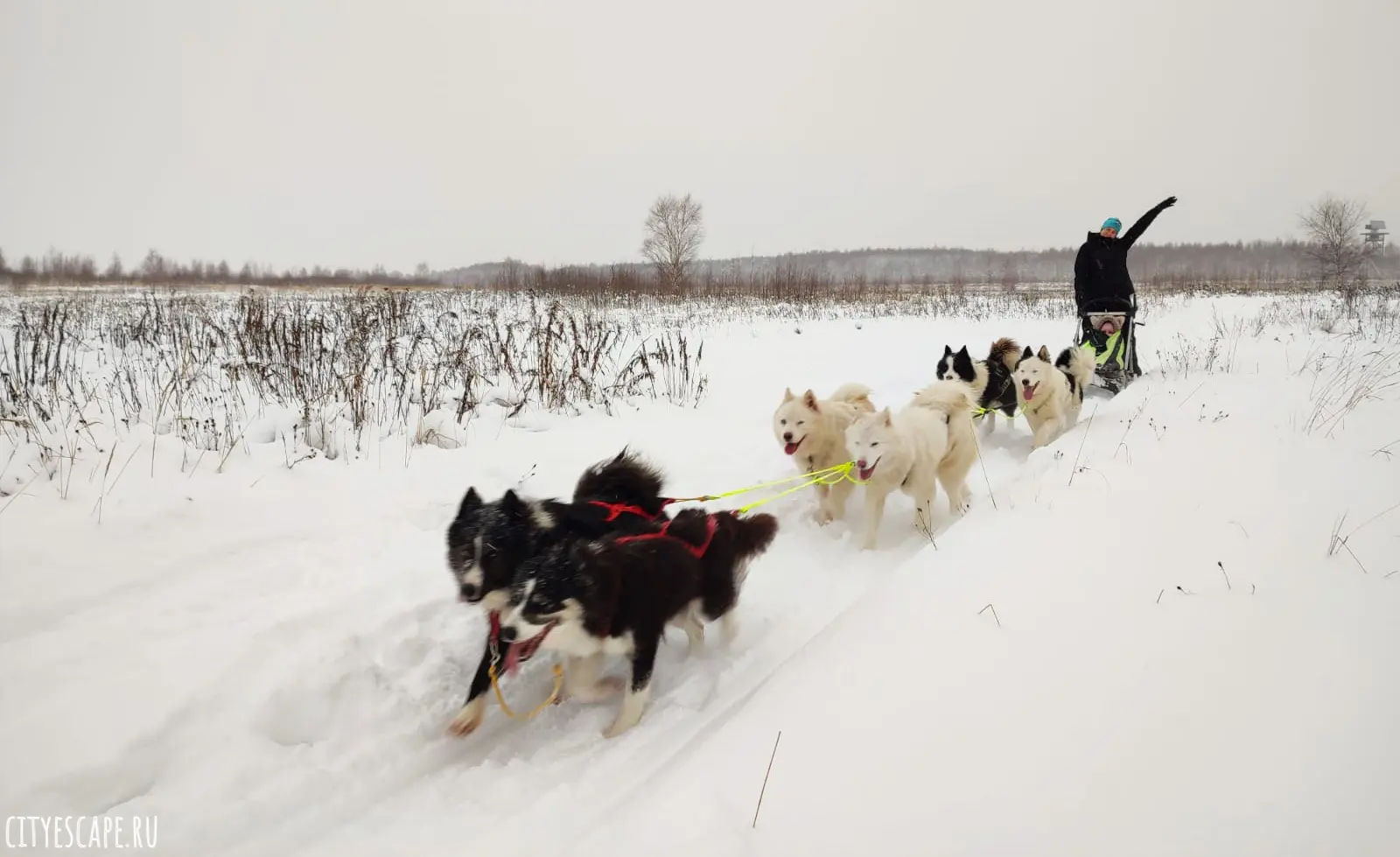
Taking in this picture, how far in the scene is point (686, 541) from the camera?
2904 mm

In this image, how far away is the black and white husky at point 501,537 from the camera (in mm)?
2533

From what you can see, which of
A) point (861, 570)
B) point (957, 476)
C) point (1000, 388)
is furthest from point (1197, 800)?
point (1000, 388)

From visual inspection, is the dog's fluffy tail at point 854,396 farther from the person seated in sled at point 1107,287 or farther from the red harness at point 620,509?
the person seated in sled at point 1107,287

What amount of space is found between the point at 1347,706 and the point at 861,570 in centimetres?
238

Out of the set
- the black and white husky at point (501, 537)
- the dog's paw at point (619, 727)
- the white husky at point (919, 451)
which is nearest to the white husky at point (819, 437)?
the white husky at point (919, 451)

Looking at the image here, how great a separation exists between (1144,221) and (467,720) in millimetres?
9065

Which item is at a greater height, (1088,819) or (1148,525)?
(1148,525)

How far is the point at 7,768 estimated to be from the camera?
5.89 feet

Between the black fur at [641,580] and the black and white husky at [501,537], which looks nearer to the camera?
the black fur at [641,580]

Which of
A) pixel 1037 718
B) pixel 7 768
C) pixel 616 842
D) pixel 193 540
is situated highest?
pixel 193 540

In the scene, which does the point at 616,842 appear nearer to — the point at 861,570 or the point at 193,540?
the point at 861,570

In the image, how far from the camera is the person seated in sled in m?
7.61

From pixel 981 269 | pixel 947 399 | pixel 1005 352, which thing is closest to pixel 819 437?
pixel 947 399

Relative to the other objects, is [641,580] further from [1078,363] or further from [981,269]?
[981,269]
